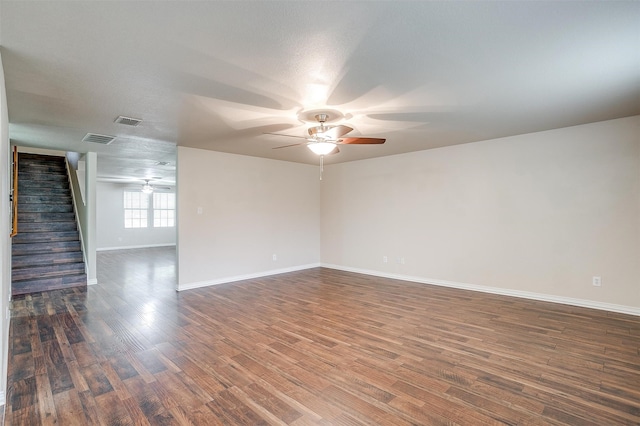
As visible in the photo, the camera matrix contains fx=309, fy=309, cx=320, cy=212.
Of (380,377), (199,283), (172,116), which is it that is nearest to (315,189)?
(199,283)

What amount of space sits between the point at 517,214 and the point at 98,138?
6.40m

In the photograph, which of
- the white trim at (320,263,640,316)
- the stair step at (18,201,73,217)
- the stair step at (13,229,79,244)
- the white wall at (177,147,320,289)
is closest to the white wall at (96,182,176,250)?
the stair step at (18,201,73,217)

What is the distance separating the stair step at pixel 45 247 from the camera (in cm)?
570

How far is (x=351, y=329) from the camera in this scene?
349 centimetres

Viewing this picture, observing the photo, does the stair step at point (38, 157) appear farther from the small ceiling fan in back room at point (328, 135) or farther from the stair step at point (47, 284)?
the small ceiling fan in back room at point (328, 135)

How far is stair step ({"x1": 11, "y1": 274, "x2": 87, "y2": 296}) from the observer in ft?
17.1

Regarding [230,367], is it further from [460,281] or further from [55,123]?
[460,281]

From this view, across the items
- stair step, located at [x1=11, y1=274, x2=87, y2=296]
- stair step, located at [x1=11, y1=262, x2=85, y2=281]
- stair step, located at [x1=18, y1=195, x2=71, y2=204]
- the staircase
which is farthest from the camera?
stair step, located at [x1=18, y1=195, x2=71, y2=204]

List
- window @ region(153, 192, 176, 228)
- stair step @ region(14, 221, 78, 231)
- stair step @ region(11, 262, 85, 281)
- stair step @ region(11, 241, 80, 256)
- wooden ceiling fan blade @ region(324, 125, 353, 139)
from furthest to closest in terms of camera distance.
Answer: window @ region(153, 192, 176, 228), stair step @ region(14, 221, 78, 231), stair step @ region(11, 241, 80, 256), stair step @ region(11, 262, 85, 281), wooden ceiling fan blade @ region(324, 125, 353, 139)

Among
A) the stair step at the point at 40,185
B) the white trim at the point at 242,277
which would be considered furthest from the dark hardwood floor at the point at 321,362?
the stair step at the point at 40,185

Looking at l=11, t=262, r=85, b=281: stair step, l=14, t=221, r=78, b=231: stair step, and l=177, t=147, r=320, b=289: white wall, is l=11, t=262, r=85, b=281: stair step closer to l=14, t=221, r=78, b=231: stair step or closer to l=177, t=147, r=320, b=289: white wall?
l=14, t=221, r=78, b=231: stair step

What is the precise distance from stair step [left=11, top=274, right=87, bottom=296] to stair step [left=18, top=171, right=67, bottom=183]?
2965 mm

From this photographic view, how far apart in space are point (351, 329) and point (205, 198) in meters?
3.58

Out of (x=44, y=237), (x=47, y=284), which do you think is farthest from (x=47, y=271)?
(x=44, y=237)
